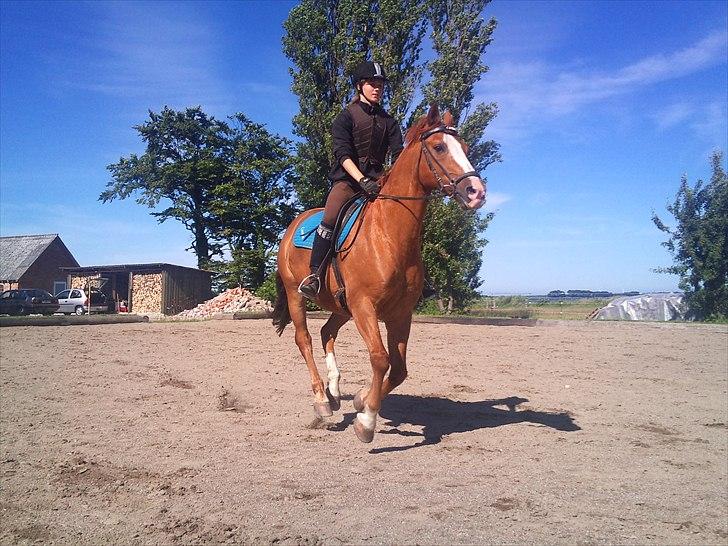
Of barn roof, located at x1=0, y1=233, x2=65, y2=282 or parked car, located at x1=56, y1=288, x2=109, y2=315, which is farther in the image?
barn roof, located at x1=0, y1=233, x2=65, y2=282

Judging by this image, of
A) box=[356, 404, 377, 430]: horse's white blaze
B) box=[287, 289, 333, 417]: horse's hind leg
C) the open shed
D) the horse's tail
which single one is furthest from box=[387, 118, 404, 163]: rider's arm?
the open shed

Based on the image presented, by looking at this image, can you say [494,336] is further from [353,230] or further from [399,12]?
[399,12]

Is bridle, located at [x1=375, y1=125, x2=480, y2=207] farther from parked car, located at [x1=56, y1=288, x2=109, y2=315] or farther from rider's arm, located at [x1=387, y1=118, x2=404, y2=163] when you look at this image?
parked car, located at [x1=56, y1=288, x2=109, y2=315]

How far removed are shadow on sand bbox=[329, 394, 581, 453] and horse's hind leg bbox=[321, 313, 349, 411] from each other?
0.32 m

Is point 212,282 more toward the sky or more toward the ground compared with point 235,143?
more toward the ground

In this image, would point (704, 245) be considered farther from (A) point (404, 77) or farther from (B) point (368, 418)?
(B) point (368, 418)

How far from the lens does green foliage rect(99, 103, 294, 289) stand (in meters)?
42.7

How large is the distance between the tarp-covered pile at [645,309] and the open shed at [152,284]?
29184 millimetres

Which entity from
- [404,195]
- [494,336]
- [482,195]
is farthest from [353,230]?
[494,336]

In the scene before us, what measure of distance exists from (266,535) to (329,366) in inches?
140

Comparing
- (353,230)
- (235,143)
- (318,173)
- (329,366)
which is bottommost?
(329,366)

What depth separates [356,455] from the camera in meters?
5.06

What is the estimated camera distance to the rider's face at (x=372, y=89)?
6.02 metres

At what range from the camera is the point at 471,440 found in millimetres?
5609
